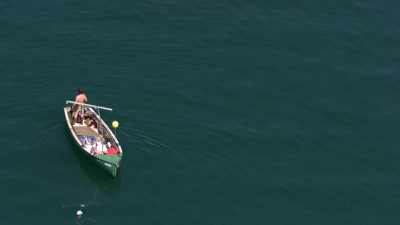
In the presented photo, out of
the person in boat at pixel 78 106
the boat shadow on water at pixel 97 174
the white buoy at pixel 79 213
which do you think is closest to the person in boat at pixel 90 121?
the person in boat at pixel 78 106

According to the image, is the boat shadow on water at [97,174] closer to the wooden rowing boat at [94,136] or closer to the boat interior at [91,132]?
the wooden rowing boat at [94,136]

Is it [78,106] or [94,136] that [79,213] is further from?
[78,106]

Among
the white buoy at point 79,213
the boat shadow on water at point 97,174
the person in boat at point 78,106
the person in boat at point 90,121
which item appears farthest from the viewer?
the person in boat at point 90,121

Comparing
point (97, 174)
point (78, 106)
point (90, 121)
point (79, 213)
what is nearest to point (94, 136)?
point (90, 121)

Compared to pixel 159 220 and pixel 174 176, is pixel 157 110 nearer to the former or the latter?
pixel 174 176

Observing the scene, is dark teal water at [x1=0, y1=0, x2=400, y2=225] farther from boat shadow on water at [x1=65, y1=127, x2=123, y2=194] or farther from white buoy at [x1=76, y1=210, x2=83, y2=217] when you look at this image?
white buoy at [x1=76, y1=210, x2=83, y2=217]

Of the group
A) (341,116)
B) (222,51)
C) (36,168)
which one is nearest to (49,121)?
(36,168)

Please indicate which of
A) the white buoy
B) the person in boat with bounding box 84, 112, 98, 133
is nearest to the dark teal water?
the white buoy
